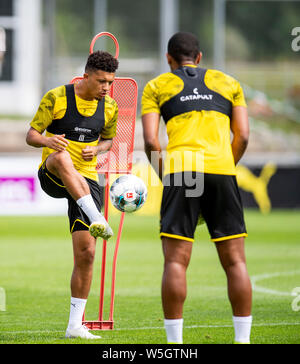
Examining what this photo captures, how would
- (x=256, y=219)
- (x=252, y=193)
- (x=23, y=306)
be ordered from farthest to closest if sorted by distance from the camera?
Answer: (x=252, y=193) → (x=256, y=219) → (x=23, y=306)

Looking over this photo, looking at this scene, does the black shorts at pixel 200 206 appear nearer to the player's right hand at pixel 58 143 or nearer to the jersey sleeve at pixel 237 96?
the jersey sleeve at pixel 237 96

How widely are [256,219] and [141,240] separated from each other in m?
5.40

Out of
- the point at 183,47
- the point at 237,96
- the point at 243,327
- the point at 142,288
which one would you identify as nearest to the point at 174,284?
the point at 243,327

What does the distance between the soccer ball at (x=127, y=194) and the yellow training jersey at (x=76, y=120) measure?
0.38 m

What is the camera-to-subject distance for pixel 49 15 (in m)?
32.2

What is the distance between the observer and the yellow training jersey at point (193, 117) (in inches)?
216

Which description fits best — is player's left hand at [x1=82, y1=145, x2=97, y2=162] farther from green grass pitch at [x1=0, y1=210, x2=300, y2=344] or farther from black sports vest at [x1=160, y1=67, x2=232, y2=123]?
green grass pitch at [x1=0, y1=210, x2=300, y2=344]

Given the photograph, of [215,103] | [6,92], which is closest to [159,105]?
[215,103]

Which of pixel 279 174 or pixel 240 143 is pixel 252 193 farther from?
pixel 240 143

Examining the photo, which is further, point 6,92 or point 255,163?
point 6,92

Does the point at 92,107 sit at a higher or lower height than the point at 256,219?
higher

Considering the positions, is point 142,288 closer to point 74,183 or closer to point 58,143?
point 74,183
